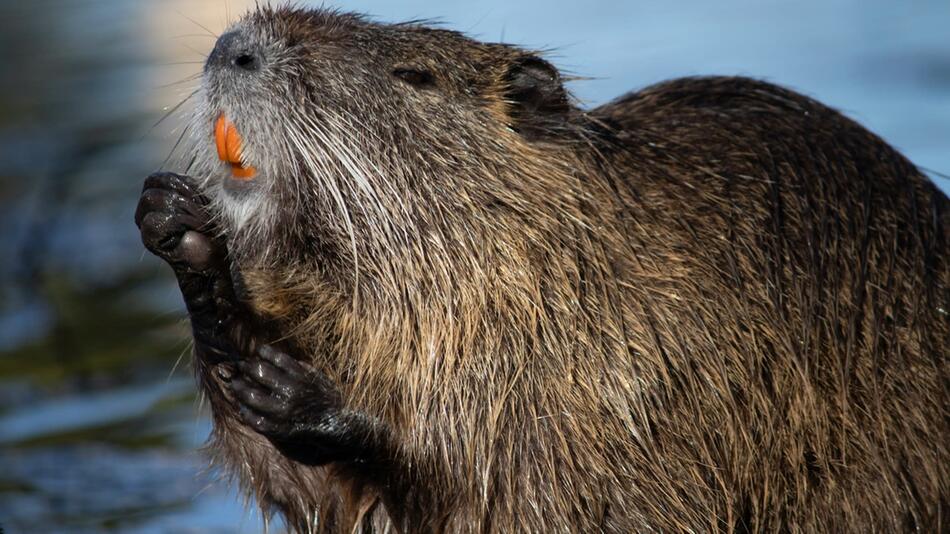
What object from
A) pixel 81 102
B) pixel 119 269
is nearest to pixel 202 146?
pixel 119 269

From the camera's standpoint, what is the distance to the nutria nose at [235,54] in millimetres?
4238

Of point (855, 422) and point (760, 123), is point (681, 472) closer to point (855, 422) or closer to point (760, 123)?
point (855, 422)

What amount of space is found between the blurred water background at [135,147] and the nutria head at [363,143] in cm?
52

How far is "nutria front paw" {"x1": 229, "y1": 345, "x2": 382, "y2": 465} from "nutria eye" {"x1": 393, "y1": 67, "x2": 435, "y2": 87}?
770 mm

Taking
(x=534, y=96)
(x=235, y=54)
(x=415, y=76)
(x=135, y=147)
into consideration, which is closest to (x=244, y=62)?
(x=235, y=54)

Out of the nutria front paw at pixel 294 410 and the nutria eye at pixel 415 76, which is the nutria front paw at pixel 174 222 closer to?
the nutria front paw at pixel 294 410

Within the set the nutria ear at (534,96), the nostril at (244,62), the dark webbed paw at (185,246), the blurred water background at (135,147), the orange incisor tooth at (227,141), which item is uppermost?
the nostril at (244,62)

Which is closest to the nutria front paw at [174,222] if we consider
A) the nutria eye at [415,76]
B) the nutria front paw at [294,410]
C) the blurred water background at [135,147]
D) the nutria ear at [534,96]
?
the nutria front paw at [294,410]

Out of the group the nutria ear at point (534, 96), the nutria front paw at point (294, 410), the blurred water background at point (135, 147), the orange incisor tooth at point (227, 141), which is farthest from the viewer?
the blurred water background at point (135, 147)

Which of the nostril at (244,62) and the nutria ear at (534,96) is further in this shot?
the nutria ear at (534,96)

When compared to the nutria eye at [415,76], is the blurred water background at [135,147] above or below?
below

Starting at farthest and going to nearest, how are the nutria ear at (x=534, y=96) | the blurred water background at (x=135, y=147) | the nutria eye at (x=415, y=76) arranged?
the blurred water background at (x=135, y=147), the nutria ear at (x=534, y=96), the nutria eye at (x=415, y=76)

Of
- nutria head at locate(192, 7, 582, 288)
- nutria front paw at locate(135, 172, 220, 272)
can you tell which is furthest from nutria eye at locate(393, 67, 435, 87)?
nutria front paw at locate(135, 172, 220, 272)

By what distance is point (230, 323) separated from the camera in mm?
4355
